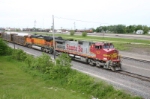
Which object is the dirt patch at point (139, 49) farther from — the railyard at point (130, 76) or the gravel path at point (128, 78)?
the gravel path at point (128, 78)

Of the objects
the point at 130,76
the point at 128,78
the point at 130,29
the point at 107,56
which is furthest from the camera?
the point at 130,29

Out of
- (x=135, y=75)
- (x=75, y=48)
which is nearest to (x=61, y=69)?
(x=135, y=75)

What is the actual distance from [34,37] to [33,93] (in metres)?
33.1

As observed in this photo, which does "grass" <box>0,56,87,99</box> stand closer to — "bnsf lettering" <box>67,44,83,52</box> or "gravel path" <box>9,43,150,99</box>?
"gravel path" <box>9,43,150,99</box>

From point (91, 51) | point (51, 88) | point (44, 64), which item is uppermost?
point (91, 51)

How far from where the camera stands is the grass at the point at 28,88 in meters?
16.4

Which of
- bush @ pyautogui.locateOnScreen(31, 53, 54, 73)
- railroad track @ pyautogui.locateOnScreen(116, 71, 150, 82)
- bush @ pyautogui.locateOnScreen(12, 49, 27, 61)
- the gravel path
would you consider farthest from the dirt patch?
bush @ pyautogui.locateOnScreen(12, 49, 27, 61)

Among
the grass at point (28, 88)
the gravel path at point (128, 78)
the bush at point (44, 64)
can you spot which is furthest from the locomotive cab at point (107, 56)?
the grass at point (28, 88)

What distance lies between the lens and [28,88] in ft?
61.9

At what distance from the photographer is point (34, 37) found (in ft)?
161

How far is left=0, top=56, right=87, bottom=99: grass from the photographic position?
647 inches

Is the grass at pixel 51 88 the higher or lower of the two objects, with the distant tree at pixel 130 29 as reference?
lower

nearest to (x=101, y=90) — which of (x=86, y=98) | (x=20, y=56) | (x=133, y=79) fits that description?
(x=86, y=98)

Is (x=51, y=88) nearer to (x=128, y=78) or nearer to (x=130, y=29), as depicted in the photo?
(x=128, y=78)
